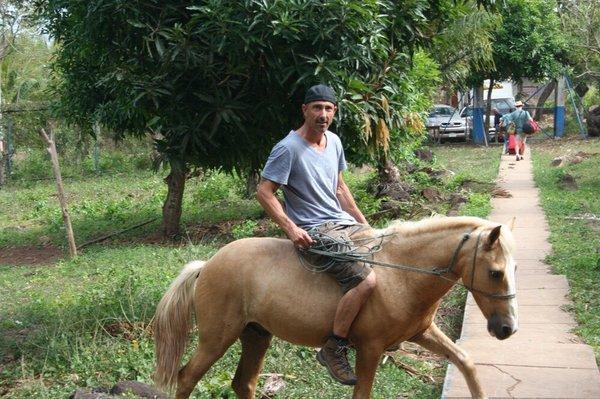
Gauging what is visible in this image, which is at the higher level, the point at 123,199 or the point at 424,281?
the point at 424,281

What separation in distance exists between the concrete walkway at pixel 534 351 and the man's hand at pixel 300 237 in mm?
1599

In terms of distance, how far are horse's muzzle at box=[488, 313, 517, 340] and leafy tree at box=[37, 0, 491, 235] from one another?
113 inches

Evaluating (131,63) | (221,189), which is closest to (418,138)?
(221,189)

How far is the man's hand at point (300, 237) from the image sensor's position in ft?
16.9

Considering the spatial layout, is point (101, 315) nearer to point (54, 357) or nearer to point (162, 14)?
point (54, 357)

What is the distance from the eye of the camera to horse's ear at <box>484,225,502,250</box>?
4.68 metres

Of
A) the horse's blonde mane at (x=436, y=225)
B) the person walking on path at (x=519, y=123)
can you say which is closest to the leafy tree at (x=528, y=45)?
the person walking on path at (x=519, y=123)

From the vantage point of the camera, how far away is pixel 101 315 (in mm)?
7602

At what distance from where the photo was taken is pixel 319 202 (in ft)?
17.9

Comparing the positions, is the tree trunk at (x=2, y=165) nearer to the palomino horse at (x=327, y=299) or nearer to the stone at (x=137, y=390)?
the stone at (x=137, y=390)

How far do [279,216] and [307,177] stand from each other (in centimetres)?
32

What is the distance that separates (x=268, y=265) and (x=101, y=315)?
277 centimetres

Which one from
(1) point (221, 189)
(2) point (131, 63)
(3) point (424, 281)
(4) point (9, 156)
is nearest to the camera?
(3) point (424, 281)

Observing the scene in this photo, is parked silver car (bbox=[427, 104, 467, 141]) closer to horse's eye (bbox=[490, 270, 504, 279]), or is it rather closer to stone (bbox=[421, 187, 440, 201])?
stone (bbox=[421, 187, 440, 201])
